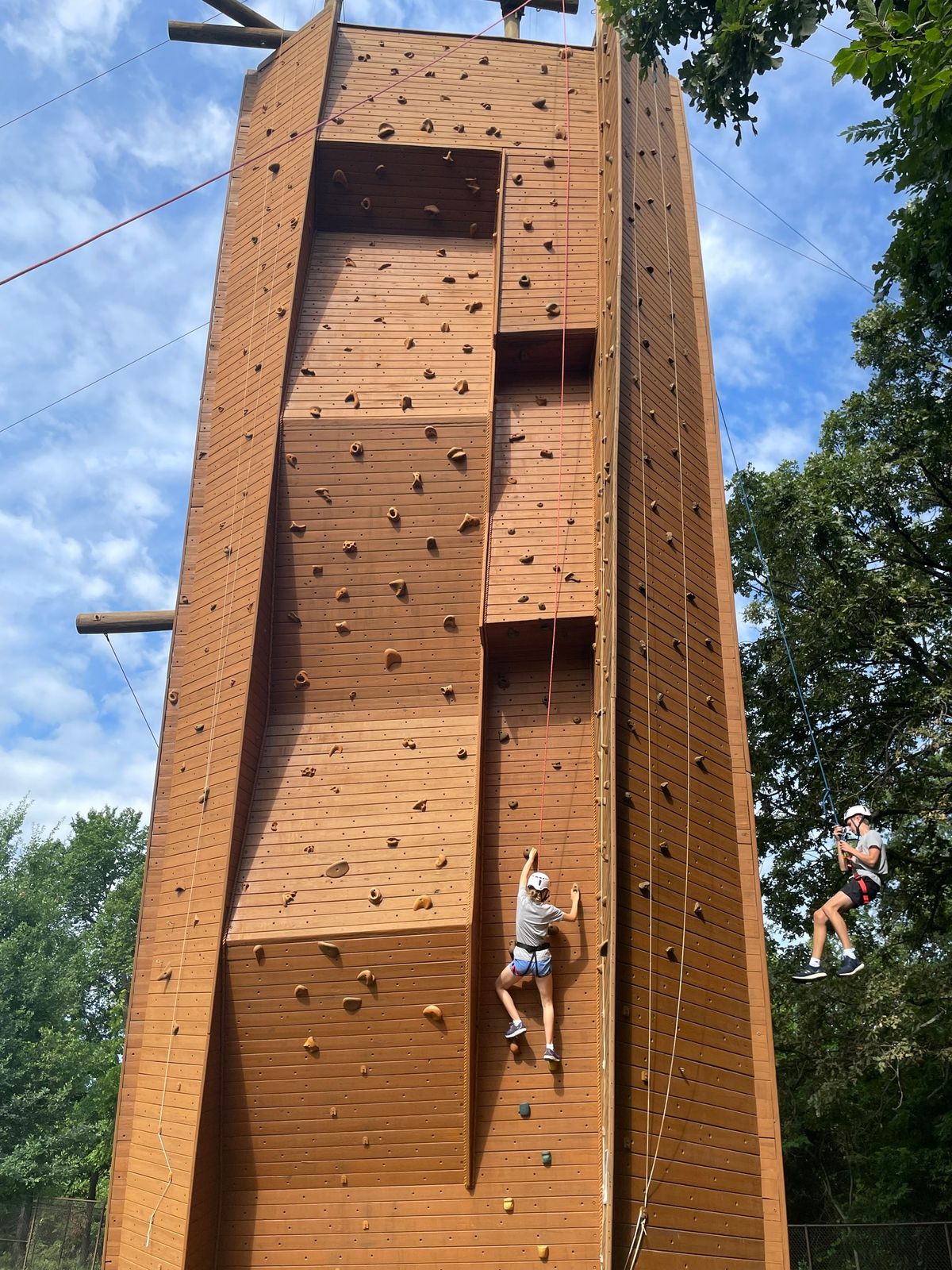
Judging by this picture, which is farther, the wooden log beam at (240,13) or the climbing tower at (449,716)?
the wooden log beam at (240,13)

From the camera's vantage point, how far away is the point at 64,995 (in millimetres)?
22672

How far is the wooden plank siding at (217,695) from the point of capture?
7.18 m

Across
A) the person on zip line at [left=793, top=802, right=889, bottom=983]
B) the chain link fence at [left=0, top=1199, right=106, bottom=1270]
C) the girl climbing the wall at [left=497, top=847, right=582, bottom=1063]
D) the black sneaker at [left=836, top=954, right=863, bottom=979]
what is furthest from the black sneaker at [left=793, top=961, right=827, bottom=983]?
the chain link fence at [left=0, top=1199, right=106, bottom=1270]

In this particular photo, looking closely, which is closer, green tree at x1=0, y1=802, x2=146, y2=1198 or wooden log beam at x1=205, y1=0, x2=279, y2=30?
wooden log beam at x1=205, y1=0, x2=279, y2=30

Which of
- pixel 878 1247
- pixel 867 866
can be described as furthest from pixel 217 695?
pixel 878 1247

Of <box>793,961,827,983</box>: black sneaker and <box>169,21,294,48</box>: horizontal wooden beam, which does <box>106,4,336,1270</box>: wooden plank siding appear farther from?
<box>793,961,827,983</box>: black sneaker

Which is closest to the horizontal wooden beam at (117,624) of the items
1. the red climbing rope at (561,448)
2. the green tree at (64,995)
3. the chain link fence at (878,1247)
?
the red climbing rope at (561,448)

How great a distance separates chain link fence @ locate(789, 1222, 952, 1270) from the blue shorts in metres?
7.63

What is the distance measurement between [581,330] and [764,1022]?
5690 millimetres

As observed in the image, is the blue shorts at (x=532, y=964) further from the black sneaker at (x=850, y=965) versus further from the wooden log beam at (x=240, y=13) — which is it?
the wooden log beam at (x=240, y=13)

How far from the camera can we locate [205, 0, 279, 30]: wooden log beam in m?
11.5

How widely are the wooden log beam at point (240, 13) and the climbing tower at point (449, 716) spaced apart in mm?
917

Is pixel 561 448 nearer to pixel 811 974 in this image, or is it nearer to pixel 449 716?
pixel 449 716

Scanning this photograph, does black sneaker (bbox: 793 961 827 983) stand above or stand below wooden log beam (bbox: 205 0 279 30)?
below
